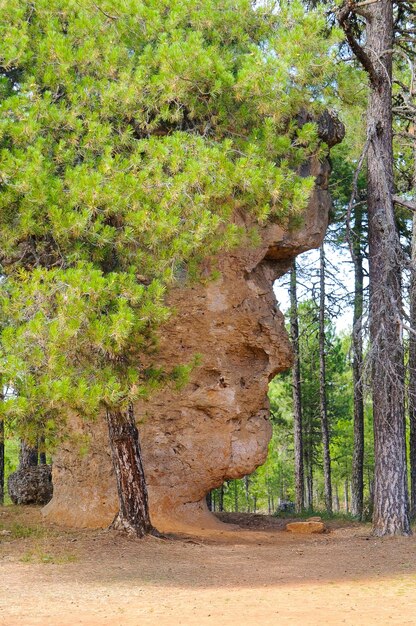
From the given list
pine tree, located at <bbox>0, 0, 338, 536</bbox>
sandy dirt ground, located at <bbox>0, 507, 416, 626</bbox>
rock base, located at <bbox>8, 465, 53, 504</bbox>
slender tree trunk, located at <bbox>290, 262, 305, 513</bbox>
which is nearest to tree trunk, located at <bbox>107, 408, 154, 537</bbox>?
pine tree, located at <bbox>0, 0, 338, 536</bbox>

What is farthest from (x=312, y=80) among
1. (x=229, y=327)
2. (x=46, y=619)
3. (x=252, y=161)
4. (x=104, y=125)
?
(x=46, y=619)

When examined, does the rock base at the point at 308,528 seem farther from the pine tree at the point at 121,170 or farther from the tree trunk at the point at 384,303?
the pine tree at the point at 121,170

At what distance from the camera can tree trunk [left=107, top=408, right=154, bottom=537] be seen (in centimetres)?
983

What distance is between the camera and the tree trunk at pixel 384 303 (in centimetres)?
1089

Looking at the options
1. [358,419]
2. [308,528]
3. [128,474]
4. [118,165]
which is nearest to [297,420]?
[358,419]

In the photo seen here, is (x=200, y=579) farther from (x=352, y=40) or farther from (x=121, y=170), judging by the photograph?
(x=352, y=40)

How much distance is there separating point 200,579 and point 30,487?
7.46 meters

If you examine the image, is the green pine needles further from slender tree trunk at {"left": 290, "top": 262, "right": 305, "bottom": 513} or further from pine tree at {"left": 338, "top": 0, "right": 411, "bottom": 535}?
slender tree trunk at {"left": 290, "top": 262, "right": 305, "bottom": 513}

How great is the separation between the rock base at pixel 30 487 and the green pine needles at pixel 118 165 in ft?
20.0

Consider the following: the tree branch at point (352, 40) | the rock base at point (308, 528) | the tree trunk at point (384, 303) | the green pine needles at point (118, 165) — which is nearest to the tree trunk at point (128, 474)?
the green pine needles at point (118, 165)

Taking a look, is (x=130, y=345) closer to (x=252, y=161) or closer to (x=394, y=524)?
(x=252, y=161)

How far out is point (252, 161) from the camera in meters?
8.70

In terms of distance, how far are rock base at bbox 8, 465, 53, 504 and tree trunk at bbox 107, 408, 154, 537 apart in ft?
14.8

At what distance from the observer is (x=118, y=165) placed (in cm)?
820
